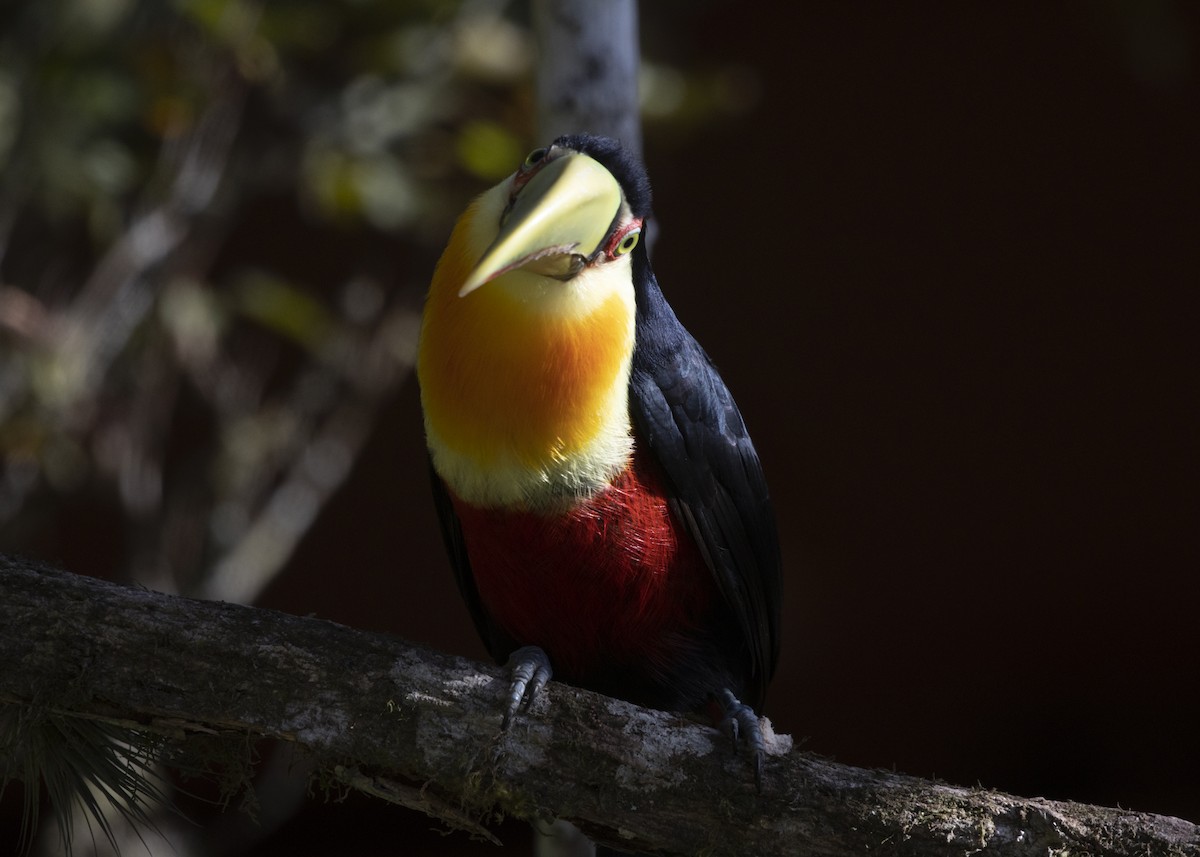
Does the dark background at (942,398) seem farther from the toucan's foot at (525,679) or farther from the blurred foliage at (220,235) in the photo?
the toucan's foot at (525,679)

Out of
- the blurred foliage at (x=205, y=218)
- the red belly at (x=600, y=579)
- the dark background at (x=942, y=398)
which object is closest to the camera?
the red belly at (x=600, y=579)

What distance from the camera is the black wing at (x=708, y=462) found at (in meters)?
2.46

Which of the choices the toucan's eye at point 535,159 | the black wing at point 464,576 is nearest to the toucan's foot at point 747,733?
the black wing at point 464,576

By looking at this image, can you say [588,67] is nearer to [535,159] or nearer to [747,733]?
[535,159]

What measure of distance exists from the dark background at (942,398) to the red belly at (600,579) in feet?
7.24

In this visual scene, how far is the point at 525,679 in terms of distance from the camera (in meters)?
2.26

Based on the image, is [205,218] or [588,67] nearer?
[588,67]

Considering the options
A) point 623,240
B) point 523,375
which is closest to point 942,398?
point 623,240

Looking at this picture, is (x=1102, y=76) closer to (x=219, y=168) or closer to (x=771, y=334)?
(x=771, y=334)

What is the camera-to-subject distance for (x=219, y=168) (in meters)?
3.84

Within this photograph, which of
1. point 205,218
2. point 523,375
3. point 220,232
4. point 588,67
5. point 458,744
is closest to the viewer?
point 458,744

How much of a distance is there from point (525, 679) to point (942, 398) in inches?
115

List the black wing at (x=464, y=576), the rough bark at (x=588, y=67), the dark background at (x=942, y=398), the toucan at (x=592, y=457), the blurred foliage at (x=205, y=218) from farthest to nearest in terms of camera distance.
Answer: the dark background at (x=942, y=398) < the blurred foliage at (x=205, y=218) < the black wing at (x=464, y=576) < the rough bark at (x=588, y=67) < the toucan at (x=592, y=457)

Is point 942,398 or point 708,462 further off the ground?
point 942,398
